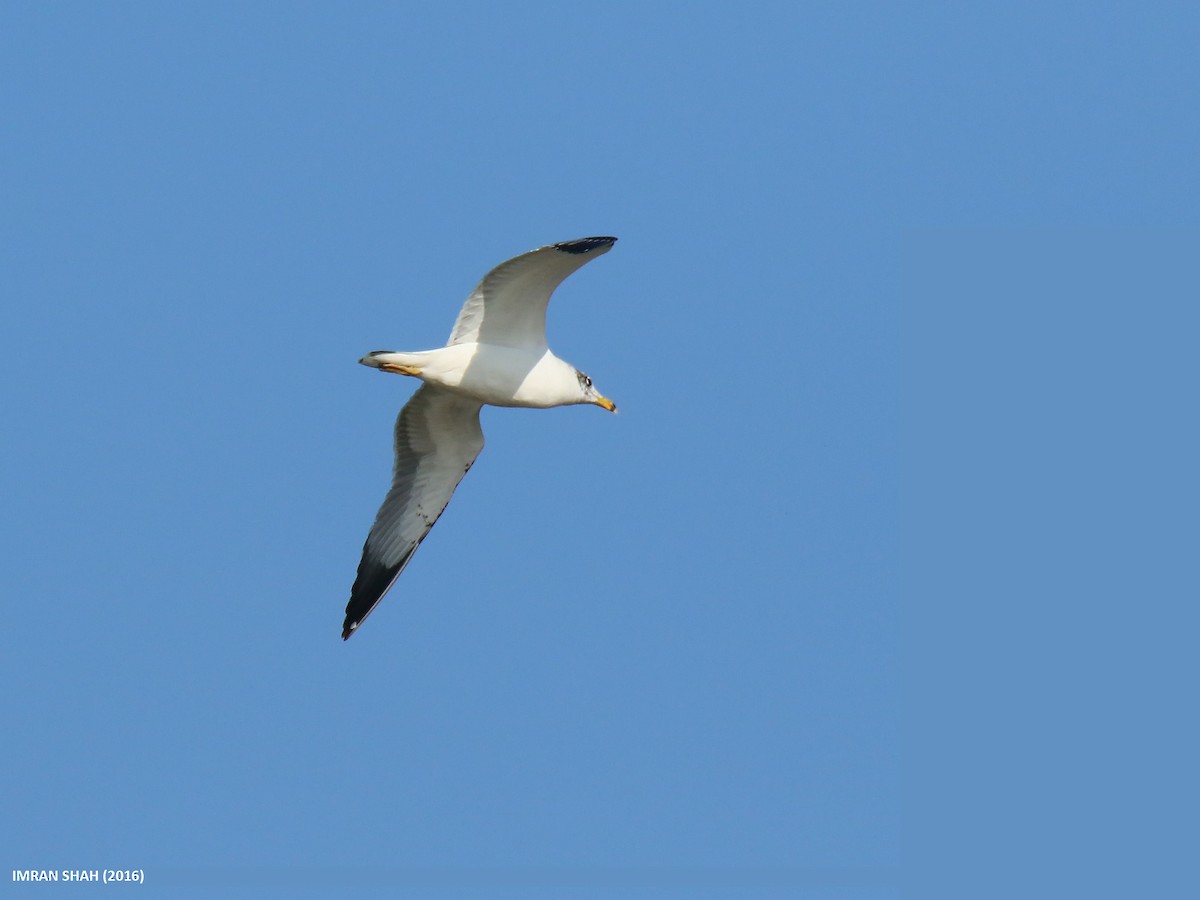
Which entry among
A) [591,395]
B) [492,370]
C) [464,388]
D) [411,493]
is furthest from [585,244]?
[411,493]

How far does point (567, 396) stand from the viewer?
48.5ft

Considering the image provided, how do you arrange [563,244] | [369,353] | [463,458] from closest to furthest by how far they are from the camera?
[563,244], [369,353], [463,458]

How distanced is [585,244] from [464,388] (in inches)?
73.5

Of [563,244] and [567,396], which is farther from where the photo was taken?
[567,396]

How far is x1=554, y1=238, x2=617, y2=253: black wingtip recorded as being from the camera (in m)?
13.1

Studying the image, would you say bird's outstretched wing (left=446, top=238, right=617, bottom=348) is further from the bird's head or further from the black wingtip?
the bird's head

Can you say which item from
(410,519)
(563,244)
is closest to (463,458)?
(410,519)

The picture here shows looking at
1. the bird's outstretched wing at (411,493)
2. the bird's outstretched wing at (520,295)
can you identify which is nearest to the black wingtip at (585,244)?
the bird's outstretched wing at (520,295)

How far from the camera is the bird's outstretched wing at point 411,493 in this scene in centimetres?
1571

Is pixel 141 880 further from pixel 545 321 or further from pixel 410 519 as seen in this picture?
pixel 545 321

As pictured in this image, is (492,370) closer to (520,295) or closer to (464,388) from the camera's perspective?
(464,388)

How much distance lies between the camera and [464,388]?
47.0ft

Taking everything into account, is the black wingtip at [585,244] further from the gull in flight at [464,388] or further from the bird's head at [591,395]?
the bird's head at [591,395]

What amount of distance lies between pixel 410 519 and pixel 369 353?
2.50m
